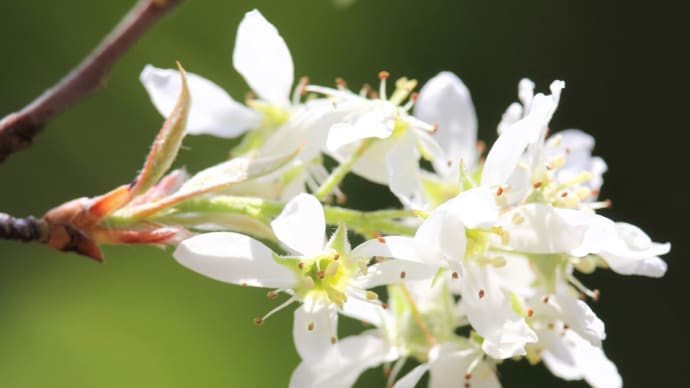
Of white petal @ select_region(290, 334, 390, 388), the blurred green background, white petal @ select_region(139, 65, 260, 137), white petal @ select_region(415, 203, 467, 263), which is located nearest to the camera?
white petal @ select_region(415, 203, 467, 263)

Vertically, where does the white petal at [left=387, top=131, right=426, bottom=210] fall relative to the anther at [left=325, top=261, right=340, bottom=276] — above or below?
above

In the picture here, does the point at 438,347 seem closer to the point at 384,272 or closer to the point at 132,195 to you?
the point at 384,272

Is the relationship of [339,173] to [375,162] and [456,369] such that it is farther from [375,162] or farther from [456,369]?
[456,369]

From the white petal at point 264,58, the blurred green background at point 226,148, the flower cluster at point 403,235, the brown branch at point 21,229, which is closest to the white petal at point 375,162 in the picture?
the flower cluster at point 403,235

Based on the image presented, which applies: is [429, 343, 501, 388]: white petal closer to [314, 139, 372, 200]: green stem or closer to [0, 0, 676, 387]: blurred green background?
[314, 139, 372, 200]: green stem

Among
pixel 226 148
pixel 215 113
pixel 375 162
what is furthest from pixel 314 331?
pixel 226 148

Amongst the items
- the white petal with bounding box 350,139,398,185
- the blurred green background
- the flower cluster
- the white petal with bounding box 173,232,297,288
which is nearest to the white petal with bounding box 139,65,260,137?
the flower cluster
